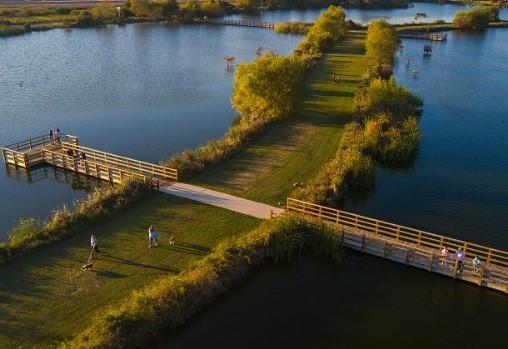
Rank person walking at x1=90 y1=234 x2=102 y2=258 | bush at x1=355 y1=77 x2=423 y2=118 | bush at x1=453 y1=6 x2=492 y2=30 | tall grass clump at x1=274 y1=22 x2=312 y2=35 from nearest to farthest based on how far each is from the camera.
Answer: person walking at x1=90 y1=234 x2=102 y2=258
bush at x1=355 y1=77 x2=423 y2=118
tall grass clump at x1=274 y1=22 x2=312 y2=35
bush at x1=453 y1=6 x2=492 y2=30

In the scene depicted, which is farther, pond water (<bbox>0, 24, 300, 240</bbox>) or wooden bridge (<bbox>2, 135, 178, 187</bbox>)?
pond water (<bbox>0, 24, 300, 240</bbox>)

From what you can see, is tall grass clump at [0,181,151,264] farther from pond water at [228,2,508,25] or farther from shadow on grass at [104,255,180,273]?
pond water at [228,2,508,25]

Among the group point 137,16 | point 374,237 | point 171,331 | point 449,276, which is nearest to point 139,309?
point 171,331

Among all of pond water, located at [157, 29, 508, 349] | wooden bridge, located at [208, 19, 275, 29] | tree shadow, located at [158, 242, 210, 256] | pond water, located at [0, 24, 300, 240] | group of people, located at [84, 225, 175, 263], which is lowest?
pond water, located at [157, 29, 508, 349]

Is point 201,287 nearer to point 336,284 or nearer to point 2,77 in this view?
point 336,284

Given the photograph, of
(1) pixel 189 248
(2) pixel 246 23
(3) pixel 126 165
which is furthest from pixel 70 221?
(2) pixel 246 23

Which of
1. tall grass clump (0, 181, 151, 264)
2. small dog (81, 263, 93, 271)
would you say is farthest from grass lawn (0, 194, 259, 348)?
tall grass clump (0, 181, 151, 264)
